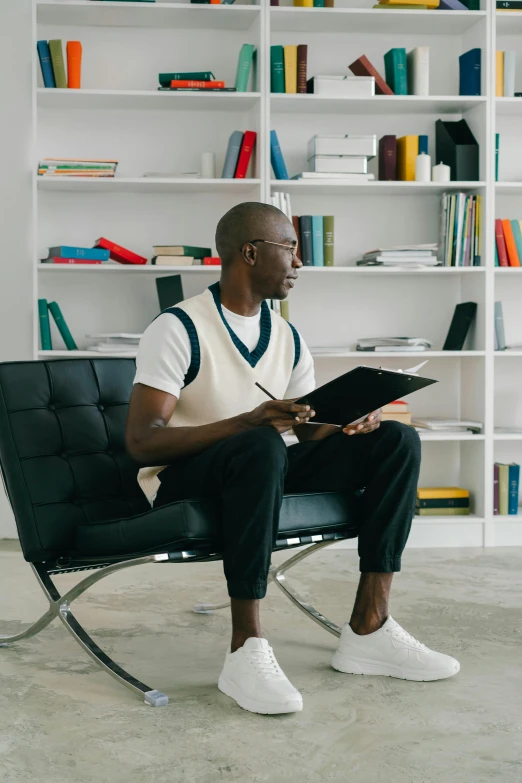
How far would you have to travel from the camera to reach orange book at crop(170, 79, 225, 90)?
12.6 feet

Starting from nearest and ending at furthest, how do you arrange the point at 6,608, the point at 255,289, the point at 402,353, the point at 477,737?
the point at 477,737 → the point at 255,289 → the point at 6,608 → the point at 402,353

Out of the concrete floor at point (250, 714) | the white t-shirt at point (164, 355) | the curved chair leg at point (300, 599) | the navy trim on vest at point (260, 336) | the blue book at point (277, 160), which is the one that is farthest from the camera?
the blue book at point (277, 160)

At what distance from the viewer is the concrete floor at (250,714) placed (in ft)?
5.60

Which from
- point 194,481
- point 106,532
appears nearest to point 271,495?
point 194,481

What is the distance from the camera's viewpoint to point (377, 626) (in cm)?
222

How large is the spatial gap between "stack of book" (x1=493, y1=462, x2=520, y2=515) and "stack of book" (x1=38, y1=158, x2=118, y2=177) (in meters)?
2.07

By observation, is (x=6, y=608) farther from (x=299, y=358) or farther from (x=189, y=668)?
(x=299, y=358)

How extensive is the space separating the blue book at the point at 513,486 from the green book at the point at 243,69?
1944 millimetres

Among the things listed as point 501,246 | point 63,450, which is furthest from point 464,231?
point 63,450

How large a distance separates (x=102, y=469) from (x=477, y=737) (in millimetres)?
1090

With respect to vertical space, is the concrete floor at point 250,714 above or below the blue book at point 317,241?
below

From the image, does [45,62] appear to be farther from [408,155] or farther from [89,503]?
[89,503]

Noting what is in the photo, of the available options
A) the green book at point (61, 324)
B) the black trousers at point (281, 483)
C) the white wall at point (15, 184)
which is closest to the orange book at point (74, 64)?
the white wall at point (15, 184)

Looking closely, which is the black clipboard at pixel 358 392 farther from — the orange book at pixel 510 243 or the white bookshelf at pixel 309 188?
the orange book at pixel 510 243
